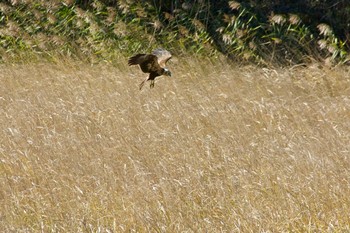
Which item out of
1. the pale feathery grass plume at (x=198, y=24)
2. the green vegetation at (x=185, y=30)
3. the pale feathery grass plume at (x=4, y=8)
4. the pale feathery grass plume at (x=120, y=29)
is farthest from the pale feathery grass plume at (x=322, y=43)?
the pale feathery grass plume at (x=4, y=8)

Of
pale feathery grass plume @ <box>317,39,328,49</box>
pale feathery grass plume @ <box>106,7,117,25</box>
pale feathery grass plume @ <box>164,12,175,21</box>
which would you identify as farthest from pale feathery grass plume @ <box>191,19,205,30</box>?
pale feathery grass plume @ <box>317,39,328,49</box>

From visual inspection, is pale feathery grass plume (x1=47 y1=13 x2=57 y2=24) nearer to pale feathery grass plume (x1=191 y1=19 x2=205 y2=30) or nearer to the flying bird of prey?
pale feathery grass plume (x1=191 y1=19 x2=205 y2=30)

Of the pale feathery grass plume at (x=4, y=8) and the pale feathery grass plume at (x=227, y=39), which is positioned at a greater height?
the pale feathery grass plume at (x=227, y=39)

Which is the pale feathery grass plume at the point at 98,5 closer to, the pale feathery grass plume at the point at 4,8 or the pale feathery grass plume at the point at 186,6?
the pale feathery grass plume at the point at 186,6

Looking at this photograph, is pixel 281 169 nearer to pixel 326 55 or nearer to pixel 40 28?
pixel 326 55

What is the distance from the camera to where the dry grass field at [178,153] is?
427 cm

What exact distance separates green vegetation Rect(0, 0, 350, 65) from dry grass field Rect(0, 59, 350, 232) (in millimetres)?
1001

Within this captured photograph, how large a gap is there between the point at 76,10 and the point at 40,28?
2.24 ft

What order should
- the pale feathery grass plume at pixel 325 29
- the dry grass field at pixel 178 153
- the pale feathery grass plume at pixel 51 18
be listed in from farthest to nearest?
the pale feathery grass plume at pixel 51 18 < the pale feathery grass plume at pixel 325 29 < the dry grass field at pixel 178 153

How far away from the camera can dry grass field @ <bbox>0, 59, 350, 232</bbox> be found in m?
4.27

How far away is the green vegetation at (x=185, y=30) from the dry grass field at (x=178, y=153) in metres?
1.00

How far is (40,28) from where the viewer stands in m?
9.91

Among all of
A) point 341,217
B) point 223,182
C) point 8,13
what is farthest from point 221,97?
point 8,13

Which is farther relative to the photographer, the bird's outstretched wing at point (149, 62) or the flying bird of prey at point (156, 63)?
the flying bird of prey at point (156, 63)
